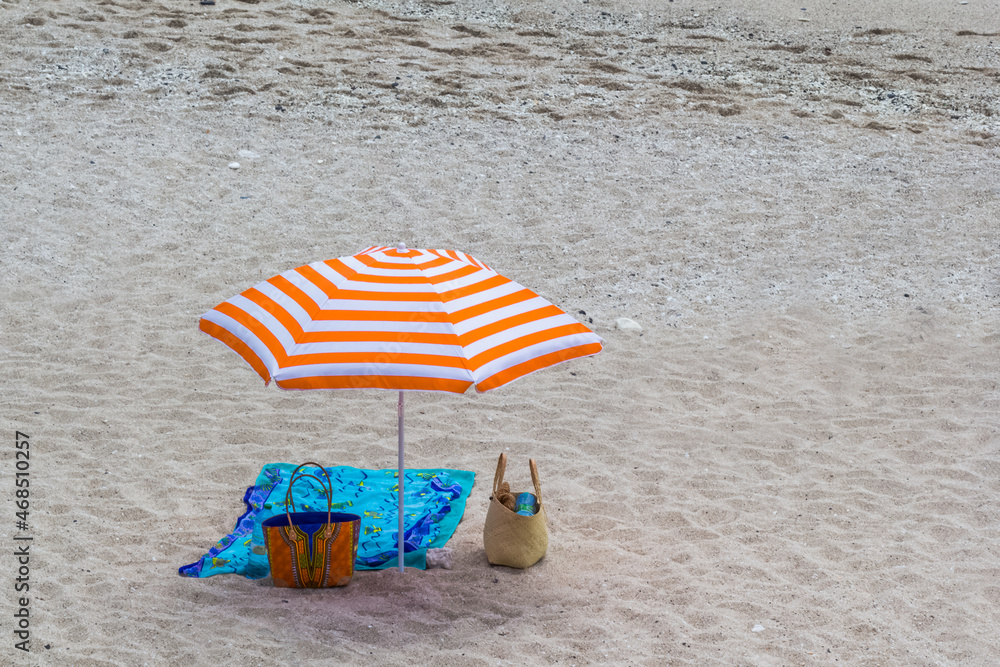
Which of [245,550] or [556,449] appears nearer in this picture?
[245,550]

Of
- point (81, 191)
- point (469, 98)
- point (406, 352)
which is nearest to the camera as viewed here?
point (406, 352)

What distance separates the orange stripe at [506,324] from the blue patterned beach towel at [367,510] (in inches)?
48.9

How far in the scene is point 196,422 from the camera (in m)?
5.66

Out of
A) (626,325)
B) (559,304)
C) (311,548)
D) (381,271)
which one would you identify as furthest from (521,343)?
(559,304)

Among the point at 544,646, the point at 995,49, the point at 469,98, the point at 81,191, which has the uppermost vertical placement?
the point at 995,49

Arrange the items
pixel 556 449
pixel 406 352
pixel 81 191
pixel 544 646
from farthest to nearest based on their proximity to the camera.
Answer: pixel 81 191 → pixel 556 449 → pixel 544 646 → pixel 406 352

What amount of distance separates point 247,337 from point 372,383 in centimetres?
66

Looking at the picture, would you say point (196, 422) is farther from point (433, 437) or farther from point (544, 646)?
point (544, 646)

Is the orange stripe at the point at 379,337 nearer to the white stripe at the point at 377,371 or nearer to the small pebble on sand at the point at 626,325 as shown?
the white stripe at the point at 377,371

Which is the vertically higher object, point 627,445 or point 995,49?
point 995,49

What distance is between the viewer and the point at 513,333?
3.89 meters

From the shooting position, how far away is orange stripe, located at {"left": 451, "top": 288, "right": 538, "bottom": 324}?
3.86 metres

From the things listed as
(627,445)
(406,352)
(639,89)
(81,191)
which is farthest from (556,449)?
(639,89)

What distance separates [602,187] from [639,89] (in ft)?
6.94
